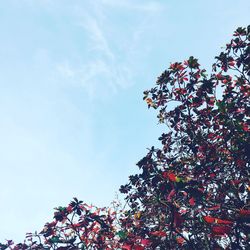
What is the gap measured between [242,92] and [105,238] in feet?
19.2

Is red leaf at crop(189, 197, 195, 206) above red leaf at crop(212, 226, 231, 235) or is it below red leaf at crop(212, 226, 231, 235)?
above

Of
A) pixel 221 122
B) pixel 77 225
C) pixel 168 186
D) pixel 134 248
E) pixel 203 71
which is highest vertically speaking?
pixel 203 71

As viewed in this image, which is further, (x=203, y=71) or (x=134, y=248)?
(x=203, y=71)

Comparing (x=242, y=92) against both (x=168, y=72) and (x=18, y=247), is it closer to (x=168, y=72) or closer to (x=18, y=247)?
(x=168, y=72)

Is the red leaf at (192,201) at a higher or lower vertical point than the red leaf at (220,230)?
higher

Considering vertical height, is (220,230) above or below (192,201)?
below

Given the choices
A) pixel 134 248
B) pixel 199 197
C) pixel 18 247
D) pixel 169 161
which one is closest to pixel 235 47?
pixel 169 161

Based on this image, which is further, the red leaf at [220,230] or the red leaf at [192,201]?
the red leaf at [192,201]

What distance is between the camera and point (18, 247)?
6.41 meters

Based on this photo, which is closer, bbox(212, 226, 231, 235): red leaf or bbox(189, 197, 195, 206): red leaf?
bbox(212, 226, 231, 235): red leaf

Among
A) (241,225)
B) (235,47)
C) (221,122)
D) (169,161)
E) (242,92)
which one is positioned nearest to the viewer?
(241,225)

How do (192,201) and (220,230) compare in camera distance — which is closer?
(220,230)

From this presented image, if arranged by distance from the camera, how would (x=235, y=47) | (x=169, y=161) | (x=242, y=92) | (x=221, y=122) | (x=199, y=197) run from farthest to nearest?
(x=235, y=47), (x=242, y=92), (x=169, y=161), (x=221, y=122), (x=199, y=197)

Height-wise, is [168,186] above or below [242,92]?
below
